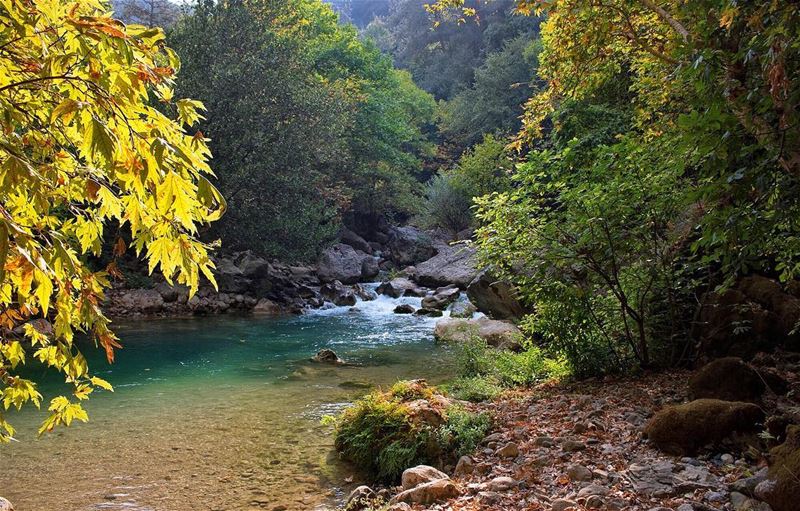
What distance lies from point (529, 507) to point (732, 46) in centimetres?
350

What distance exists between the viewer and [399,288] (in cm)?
2336

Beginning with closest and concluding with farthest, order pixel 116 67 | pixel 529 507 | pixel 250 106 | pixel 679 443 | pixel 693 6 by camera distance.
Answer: pixel 116 67, pixel 693 6, pixel 529 507, pixel 679 443, pixel 250 106

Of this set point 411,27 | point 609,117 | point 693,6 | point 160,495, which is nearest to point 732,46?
point 693,6

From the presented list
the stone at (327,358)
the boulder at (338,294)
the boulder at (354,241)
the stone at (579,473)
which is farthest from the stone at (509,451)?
the boulder at (354,241)

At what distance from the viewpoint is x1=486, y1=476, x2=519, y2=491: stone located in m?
4.28

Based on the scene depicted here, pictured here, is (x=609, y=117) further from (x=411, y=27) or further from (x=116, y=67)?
(x=411, y=27)

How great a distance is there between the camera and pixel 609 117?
14.6 metres

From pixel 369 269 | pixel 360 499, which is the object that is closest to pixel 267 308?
pixel 369 269

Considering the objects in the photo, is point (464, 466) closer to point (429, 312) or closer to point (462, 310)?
point (462, 310)

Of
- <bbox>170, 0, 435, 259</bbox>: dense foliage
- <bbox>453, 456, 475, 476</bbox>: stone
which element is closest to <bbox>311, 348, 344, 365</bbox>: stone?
<bbox>453, 456, 475, 476</bbox>: stone

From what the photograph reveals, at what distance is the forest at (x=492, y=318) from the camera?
6.50 ft

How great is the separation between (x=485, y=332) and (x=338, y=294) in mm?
11977

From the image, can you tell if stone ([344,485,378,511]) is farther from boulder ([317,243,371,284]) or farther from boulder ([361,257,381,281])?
boulder ([361,257,381,281])

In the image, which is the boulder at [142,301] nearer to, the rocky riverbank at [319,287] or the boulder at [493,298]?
the rocky riverbank at [319,287]
